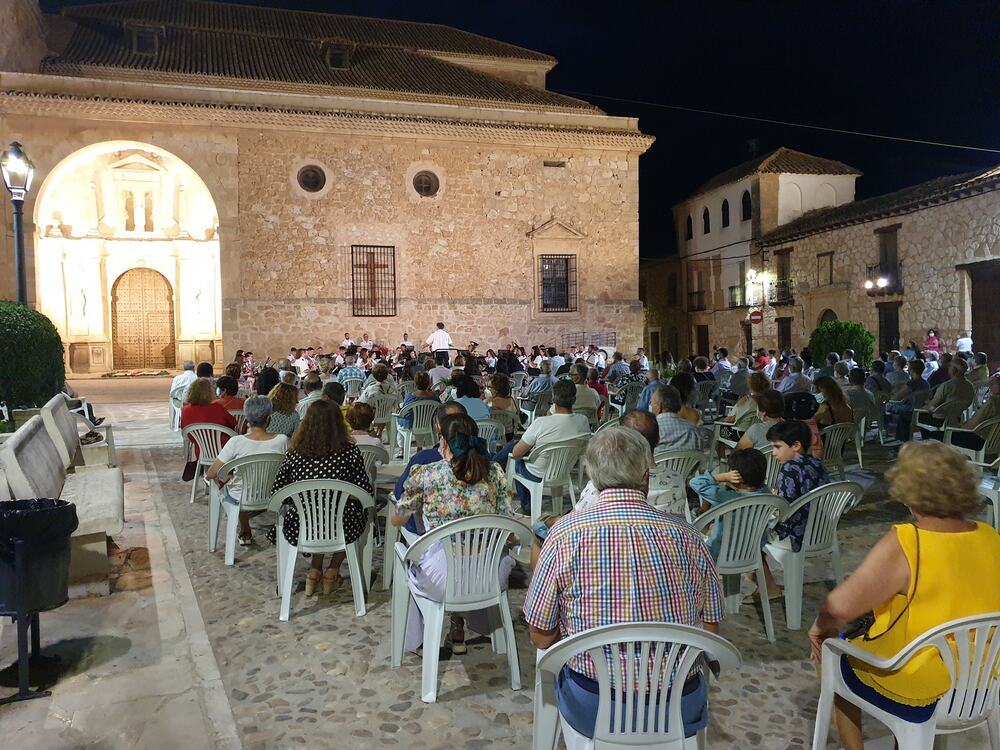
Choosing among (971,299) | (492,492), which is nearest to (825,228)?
(971,299)

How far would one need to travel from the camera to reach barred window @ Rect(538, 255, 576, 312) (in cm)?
2236

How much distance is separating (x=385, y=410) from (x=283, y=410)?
2983mm

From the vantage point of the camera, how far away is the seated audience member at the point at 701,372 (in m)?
11.9

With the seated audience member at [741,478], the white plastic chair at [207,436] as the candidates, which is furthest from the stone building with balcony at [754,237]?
the seated audience member at [741,478]

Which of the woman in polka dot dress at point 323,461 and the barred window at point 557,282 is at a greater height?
the barred window at point 557,282

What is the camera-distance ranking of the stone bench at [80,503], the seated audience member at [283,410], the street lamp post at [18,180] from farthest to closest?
the street lamp post at [18,180], the seated audience member at [283,410], the stone bench at [80,503]

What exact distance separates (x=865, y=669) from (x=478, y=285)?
19777 millimetres

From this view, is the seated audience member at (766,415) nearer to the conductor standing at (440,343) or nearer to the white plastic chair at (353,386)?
the white plastic chair at (353,386)

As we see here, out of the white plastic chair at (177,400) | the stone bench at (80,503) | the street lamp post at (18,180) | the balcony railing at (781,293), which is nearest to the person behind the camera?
the stone bench at (80,503)

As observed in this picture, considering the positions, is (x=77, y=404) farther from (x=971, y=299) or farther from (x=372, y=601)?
(x=971, y=299)

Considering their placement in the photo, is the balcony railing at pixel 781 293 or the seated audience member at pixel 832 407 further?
the balcony railing at pixel 781 293

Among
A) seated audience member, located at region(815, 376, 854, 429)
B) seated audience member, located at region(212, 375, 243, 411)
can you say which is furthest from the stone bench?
seated audience member, located at region(815, 376, 854, 429)

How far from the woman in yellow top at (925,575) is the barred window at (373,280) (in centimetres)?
1920

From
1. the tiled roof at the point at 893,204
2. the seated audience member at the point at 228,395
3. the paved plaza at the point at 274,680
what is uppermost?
the tiled roof at the point at 893,204
